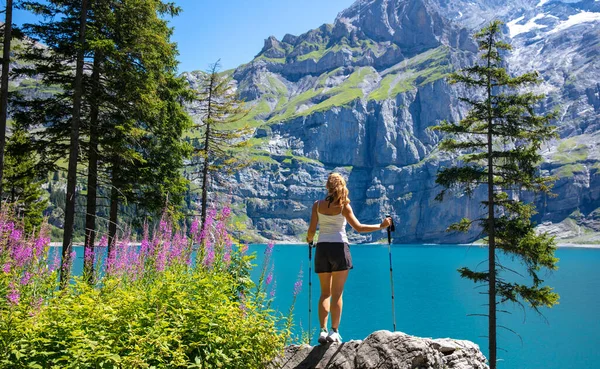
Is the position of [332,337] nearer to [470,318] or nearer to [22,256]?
[22,256]

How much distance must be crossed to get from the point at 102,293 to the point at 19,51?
1135 centimetres

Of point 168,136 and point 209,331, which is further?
point 168,136

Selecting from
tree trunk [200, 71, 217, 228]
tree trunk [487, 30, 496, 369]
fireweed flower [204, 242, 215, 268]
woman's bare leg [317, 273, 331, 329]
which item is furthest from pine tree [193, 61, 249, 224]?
woman's bare leg [317, 273, 331, 329]

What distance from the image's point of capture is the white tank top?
6.58 m

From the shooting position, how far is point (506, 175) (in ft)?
56.2

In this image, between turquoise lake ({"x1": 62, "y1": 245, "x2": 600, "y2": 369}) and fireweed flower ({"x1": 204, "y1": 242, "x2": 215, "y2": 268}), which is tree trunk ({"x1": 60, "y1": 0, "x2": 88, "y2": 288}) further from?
turquoise lake ({"x1": 62, "y1": 245, "x2": 600, "y2": 369})

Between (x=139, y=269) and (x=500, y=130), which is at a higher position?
(x=500, y=130)

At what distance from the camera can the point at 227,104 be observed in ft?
75.3

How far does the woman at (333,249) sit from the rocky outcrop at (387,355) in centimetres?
41

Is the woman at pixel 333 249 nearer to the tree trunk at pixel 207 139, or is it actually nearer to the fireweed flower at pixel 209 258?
the fireweed flower at pixel 209 258

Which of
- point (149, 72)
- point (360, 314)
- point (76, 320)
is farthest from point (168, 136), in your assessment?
point (360, 314)

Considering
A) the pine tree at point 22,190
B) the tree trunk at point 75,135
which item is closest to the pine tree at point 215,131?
the pine tree at point 22,190

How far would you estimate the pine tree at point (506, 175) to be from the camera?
16.0 meters

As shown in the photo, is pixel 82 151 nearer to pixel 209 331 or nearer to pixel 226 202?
pixel 226 202
